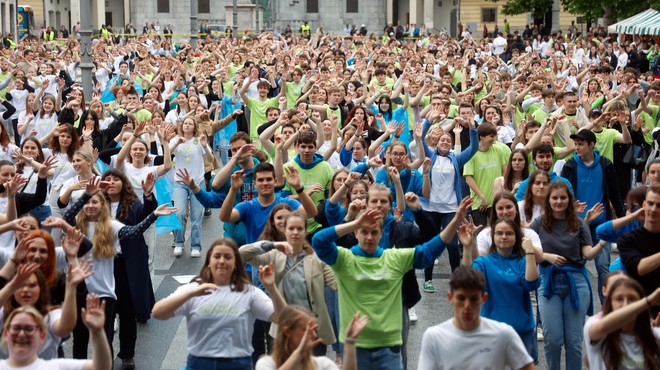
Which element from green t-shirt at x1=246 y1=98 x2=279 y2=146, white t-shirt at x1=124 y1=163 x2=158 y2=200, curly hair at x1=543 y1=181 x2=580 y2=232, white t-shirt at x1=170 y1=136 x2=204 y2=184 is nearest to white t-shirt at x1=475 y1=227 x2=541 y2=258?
curly hair at x1=543 y1=181 x2=580 y2=232

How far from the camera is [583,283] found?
8953 millimetres

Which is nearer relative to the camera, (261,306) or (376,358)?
(261,306)

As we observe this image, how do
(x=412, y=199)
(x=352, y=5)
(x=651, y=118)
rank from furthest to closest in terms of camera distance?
1. (x=352, y=5)
2. (x=651, y=118)
3. (x=412, y=199)

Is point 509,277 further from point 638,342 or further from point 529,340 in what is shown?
point 638,342

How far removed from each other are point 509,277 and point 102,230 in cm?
302

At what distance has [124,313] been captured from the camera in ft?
33.3

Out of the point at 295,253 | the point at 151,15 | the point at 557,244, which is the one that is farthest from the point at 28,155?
the point at 151,15

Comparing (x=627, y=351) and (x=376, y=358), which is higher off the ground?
(x=627, y=351)

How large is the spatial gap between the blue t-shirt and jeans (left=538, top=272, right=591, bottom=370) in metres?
2.06

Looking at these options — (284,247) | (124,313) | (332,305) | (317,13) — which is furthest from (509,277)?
(317,13)

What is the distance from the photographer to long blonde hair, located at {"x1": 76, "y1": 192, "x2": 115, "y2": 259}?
9352 millimetres

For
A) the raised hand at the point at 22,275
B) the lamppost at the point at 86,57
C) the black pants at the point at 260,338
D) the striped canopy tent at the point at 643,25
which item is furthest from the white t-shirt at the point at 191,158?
the striped canopy tent at the point at 643,25

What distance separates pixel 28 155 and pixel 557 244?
16.9ft

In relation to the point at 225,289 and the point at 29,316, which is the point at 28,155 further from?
the point at 29,316
